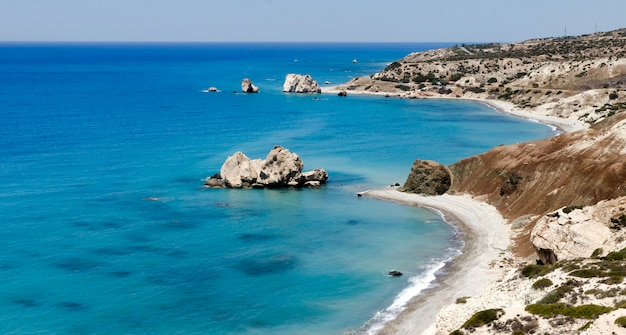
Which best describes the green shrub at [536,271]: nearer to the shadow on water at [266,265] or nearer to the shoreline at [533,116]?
the shadow on water at [266,265]

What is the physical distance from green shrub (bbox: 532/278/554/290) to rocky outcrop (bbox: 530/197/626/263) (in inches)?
319

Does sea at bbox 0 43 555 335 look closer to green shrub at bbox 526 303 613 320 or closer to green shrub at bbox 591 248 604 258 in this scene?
green shrub at bbox 591 248 604 258

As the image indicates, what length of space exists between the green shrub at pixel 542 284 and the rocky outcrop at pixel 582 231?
8.10 metres

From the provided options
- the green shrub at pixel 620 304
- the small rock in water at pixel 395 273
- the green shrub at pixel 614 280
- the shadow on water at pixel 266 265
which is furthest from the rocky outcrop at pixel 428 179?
the green shrub at pixel 620 304

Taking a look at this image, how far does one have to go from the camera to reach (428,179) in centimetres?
8256

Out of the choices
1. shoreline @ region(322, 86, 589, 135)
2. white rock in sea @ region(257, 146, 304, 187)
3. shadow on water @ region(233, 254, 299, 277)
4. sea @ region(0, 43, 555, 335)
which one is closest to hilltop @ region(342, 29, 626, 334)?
sea @ region(0, 43, 555, 335)

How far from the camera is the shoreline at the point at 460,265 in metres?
45.2

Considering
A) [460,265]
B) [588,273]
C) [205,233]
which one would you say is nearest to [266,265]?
[205,233]

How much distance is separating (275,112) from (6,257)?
11463 cm

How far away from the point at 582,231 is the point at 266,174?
46689 millimetres

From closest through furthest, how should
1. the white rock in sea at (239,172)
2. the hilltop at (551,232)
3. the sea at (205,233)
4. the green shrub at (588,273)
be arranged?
the hilltop at (551,232)
the green shrub at (588,273)
the sea at (205,233)
the white rock in sea at (239,172)

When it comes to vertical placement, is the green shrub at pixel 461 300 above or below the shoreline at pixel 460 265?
above

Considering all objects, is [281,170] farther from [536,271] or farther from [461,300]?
[536,271]

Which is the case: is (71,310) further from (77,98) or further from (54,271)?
(77,98)
